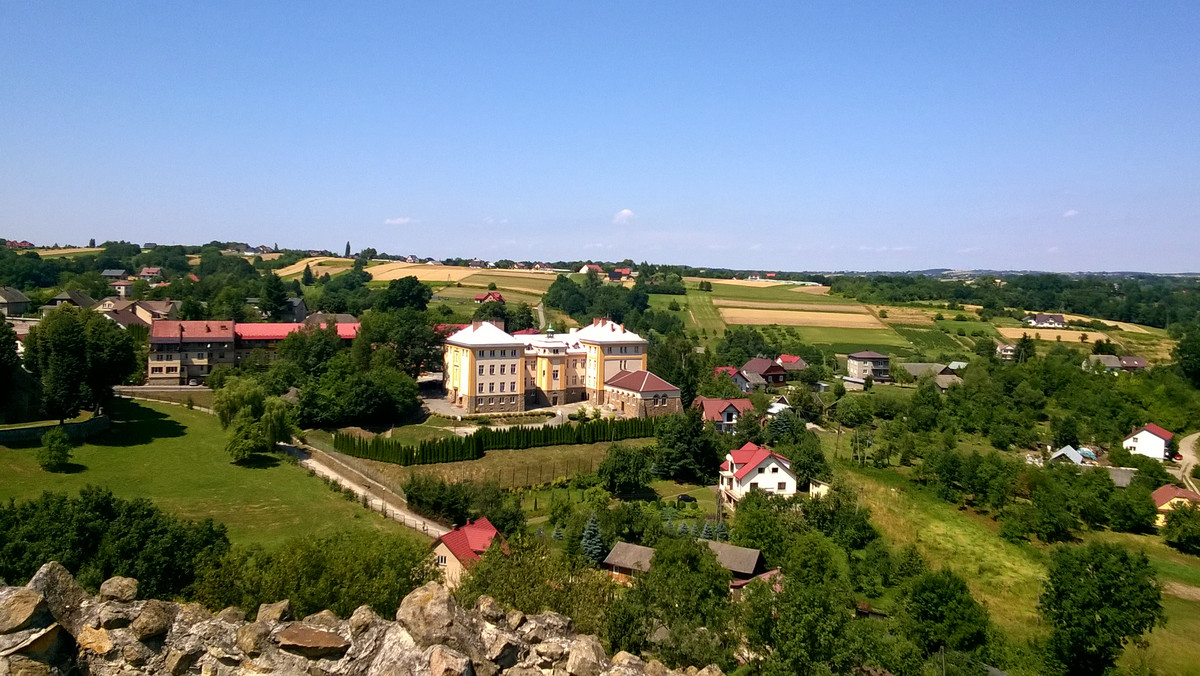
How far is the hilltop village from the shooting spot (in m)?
16.1

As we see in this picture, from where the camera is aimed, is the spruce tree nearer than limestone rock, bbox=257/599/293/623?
No

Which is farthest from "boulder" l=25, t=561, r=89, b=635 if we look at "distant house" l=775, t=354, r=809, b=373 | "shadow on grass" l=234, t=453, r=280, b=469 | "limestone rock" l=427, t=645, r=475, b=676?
"distant house" l=775, t=354, r=809, b=373

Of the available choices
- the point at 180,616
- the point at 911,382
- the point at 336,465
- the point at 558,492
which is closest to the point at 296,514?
the point at 336,465

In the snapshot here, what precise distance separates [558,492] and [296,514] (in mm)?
11789

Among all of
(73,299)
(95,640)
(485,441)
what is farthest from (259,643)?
(73,299)

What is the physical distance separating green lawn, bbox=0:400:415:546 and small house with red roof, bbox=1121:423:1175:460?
1804 inches

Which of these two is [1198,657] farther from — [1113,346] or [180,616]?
[1113,346]

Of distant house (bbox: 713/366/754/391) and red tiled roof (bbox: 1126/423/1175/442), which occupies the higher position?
distant house (bbox: 713/366/754/391)

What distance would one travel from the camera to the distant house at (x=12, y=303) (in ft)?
212

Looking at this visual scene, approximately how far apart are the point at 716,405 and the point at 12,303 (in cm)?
6324

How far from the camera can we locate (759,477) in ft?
115

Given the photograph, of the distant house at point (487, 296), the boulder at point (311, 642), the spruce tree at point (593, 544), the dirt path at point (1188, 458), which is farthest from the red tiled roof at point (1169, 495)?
the distant house at point (487, 296)

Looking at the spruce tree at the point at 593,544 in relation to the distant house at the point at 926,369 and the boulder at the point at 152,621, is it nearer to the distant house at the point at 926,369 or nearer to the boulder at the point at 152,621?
the boulder at the point at 152,621

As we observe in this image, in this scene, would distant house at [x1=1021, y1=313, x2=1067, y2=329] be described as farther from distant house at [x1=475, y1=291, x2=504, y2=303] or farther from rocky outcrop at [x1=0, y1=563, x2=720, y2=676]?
rocky outcrop at [x1=0, y1=563, x2=720, y2=676]
